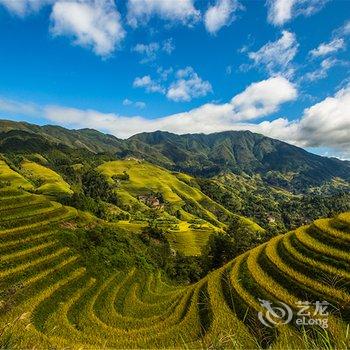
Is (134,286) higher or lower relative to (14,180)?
lower

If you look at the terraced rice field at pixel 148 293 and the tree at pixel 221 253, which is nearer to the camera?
the terraced rice field at pixel 148 293

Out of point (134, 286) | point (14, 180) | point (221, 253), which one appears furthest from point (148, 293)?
point (14, 180)

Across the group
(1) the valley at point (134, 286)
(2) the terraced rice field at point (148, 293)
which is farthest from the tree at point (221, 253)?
(2) the terraced rice field at point (148, 293)

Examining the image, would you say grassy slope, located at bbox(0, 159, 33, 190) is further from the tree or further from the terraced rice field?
the terraced rice field

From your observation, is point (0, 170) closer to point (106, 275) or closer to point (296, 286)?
point (106, 275)

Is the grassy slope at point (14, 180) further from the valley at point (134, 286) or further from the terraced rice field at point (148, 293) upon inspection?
the terraced rice field at point (148, 293)

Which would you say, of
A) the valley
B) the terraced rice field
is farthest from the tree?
the terraced rice field

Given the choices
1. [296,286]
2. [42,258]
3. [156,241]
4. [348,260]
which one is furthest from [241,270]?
[156,241]

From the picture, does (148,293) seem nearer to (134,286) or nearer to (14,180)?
(134,286)
